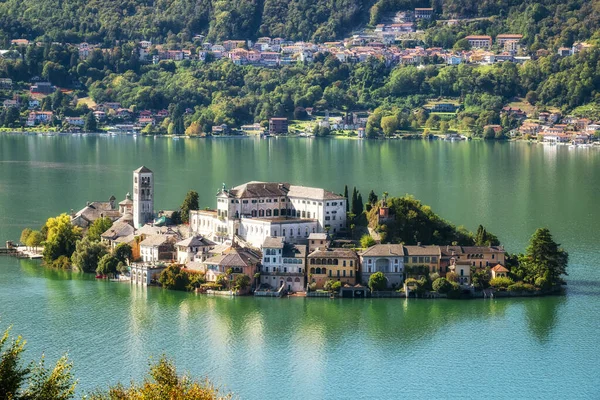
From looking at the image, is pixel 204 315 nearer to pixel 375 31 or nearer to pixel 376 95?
pixel 376 95

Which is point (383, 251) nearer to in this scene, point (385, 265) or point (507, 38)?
point (385, 265)

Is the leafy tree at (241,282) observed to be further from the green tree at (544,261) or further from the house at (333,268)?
the green tree at (544,261)

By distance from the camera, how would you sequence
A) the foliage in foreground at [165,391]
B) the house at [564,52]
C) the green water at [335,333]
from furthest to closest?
the house at [564,52], the green water at [335,333], the foliage in foreground at [165,391]

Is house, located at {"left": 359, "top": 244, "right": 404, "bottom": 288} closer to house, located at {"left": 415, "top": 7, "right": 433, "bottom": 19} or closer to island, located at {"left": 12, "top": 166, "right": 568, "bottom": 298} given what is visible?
island, located at {"left": 12, "top": 166, "right": 568, "bottom": 298}

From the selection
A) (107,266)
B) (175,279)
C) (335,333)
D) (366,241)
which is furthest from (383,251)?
(107,266)

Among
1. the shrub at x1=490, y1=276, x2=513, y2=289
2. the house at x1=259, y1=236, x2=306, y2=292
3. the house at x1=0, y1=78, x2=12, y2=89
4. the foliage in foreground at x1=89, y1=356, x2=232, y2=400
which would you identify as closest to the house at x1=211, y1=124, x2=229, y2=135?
the house at x1=0, y1=78, x2=12, y2=89

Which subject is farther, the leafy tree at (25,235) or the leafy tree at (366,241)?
the leafy tree at (25,235)

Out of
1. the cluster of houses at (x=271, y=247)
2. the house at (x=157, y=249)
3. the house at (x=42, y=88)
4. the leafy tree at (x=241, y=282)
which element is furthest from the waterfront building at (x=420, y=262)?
the house at (x=42, y=88)
